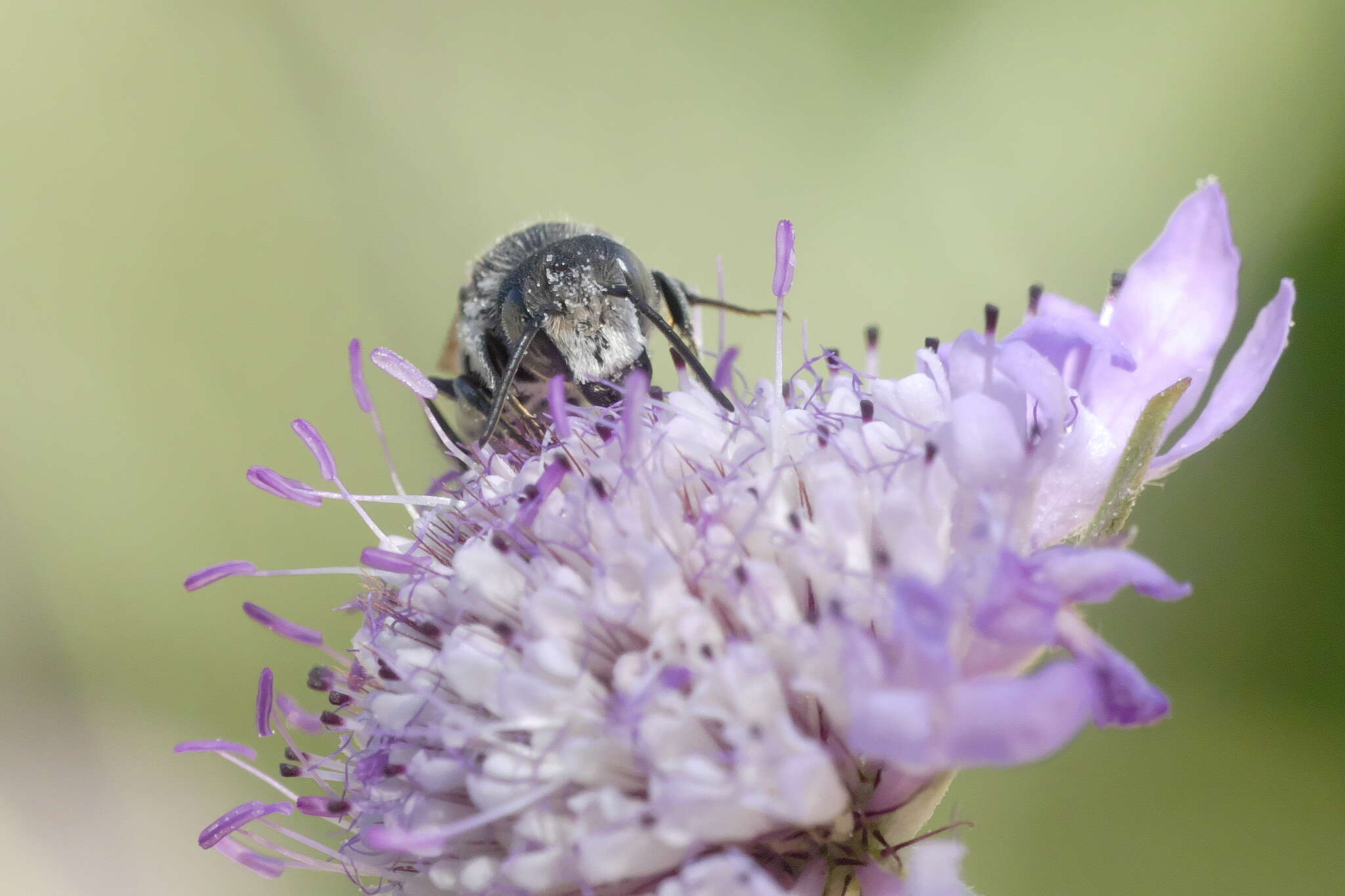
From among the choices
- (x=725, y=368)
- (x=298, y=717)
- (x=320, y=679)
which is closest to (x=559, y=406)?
(x=725, y=368)

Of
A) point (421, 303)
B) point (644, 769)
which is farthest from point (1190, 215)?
point (421, 303)

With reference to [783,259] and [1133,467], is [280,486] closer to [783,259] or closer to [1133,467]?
[783,259]

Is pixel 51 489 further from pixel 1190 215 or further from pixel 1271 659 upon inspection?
pixel 1271 659

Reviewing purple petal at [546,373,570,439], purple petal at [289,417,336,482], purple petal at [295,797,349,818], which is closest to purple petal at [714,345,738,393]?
purple petal at [546,373,570,439]

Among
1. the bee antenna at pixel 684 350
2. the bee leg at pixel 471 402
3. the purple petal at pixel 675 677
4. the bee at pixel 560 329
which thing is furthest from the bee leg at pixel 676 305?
the purple petal at pixel 675 677

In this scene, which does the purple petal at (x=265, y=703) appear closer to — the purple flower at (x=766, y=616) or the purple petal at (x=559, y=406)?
the purple flower at (x=766, y=616)

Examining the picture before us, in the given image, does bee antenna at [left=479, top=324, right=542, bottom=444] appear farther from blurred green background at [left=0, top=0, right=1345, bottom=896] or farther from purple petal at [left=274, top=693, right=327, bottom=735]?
blurred green background at [left=0, top=0, right=1345, bottom=896]
